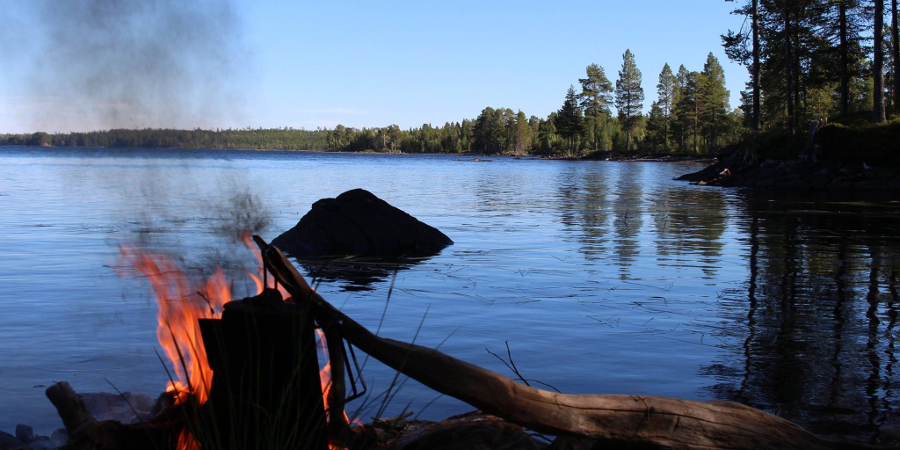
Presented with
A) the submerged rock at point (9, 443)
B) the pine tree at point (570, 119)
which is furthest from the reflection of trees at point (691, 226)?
the pine tree at point (570, 119)

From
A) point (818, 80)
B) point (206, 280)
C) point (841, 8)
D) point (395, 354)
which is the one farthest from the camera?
point (818, 80)

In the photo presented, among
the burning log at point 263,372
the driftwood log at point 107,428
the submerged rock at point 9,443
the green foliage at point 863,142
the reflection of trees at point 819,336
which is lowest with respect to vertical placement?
the reflection of trees at point 819,336

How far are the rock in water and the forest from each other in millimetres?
2042

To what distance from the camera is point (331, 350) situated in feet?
11.5

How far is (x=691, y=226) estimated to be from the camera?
19391 millimetres

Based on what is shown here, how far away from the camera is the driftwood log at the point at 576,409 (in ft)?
11.3

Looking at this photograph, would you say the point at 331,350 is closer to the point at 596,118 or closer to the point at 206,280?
the point at 206,280

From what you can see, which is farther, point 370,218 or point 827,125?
point 827,125

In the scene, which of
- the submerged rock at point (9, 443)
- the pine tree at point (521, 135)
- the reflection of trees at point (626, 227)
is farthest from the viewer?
the pine tree at point (521, 135)

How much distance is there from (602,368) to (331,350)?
357cm

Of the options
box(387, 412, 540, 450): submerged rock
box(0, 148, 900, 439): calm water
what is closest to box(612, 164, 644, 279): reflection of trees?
box(0, 148, 900, 439): calm water

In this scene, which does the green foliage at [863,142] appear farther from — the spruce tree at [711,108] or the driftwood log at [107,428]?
the spruce tree at [711,108]

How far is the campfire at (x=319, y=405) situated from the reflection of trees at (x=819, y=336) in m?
1.79

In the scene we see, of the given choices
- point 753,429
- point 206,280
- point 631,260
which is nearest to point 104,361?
point 206,280
